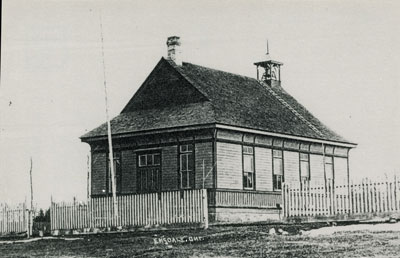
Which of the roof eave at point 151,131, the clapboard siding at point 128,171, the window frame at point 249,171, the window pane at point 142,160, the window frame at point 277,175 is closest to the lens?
the roof eave at point 151,131

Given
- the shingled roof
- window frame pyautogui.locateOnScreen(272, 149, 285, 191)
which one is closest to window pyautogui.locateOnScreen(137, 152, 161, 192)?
the shingled roof

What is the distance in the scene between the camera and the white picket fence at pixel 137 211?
27.9 meters

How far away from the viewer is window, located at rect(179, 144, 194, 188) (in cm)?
3381

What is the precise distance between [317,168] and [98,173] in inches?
458

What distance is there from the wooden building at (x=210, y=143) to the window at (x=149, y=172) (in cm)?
5

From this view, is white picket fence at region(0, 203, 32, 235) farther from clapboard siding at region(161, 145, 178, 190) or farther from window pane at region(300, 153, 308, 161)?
window pane at region(300, 153, 308, 161)

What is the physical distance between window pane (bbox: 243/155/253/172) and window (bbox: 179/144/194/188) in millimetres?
2603

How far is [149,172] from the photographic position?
116 ft

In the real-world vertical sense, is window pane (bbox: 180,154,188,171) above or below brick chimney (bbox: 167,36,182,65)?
below

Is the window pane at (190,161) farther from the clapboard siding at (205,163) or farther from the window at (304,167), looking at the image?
the window at (304,167)

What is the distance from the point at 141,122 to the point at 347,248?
63.9 feet

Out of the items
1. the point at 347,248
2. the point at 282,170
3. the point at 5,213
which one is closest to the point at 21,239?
the point at 5,213

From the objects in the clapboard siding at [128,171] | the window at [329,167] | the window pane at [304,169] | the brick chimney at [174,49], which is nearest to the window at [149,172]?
the clapboard siding at [128,171]

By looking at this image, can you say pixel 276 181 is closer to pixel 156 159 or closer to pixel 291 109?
pixel 291 109
